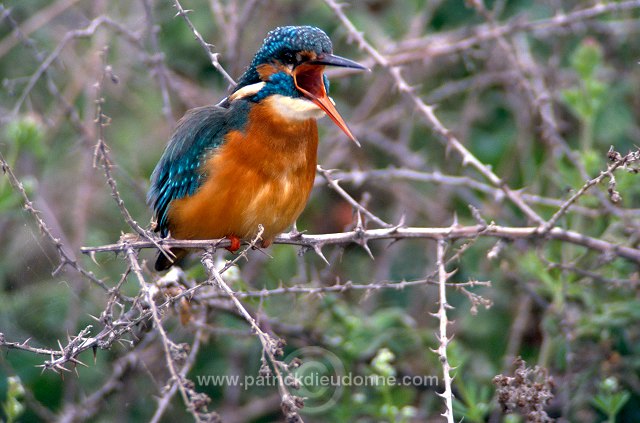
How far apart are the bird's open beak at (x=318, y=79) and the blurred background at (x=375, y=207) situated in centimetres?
23

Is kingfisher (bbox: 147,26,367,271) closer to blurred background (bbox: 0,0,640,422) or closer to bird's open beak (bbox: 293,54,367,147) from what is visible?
bird's open beak (bbox: 293,54,367,147)

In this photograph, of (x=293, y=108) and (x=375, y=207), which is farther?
(x=375, y=207)

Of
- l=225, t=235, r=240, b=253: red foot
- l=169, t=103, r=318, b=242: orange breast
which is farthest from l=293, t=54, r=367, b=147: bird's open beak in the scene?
l=225, t=235, r=240, b=253: red foot

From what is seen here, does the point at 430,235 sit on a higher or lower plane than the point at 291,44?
lower

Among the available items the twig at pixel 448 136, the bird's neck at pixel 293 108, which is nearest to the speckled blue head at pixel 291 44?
the bird's neck at pixel 293 108

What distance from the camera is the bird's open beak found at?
8.87 feet

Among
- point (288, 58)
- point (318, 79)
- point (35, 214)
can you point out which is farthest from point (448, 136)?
point (35, 214)

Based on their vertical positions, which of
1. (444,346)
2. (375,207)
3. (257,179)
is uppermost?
(375,207)

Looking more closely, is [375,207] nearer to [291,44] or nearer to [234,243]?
[234,243]

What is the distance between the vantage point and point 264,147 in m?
2.87

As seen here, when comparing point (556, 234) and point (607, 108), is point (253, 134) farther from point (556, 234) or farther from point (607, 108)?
point (607, 108)

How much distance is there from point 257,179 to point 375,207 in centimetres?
177

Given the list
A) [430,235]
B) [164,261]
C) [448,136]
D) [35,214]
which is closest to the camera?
[35,214]

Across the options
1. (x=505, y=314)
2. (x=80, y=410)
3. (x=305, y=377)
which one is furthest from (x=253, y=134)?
(x=505, y=314)
